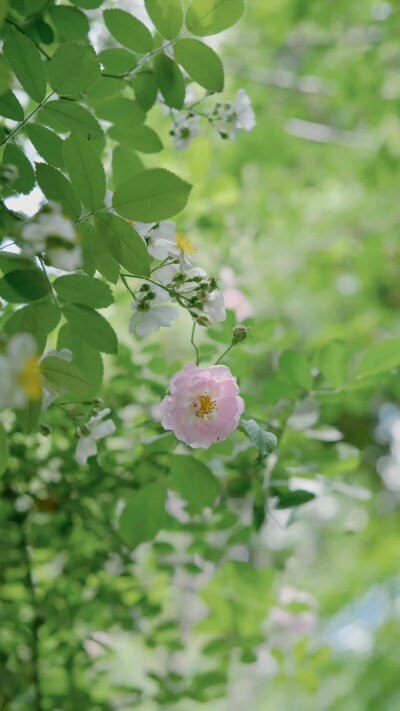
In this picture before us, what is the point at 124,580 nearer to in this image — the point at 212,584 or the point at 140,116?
the point at 212,584

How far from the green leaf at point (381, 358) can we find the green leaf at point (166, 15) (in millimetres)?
328

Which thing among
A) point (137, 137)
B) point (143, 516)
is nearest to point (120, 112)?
point (137, 137)

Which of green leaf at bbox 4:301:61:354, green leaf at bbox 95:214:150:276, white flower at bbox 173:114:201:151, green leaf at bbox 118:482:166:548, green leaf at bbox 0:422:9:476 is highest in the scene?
green leaf at bbox 95:214:150:276

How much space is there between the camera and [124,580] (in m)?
0.75

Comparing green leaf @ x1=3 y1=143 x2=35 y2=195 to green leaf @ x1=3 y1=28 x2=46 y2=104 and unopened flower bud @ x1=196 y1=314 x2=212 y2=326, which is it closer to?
green leaf @ x1=3 y1=28 x2=46 y2=104

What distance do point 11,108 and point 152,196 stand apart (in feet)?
0.41

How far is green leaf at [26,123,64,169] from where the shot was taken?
44cm

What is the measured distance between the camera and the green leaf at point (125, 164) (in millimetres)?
519

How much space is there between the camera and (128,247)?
0.40m

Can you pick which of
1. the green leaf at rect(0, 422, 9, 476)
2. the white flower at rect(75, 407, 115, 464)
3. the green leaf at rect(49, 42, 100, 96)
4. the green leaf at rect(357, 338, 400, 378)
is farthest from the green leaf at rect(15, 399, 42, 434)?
the green leaf at rect(357, 338, 400, 378)

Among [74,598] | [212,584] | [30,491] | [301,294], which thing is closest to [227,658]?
[212,584]

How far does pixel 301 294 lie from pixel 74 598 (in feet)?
6.52

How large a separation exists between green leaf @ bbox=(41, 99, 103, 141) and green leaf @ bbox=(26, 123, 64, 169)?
12 mm

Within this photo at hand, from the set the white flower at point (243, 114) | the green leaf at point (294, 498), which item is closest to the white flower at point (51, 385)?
the green leaf at point (294, 498)
